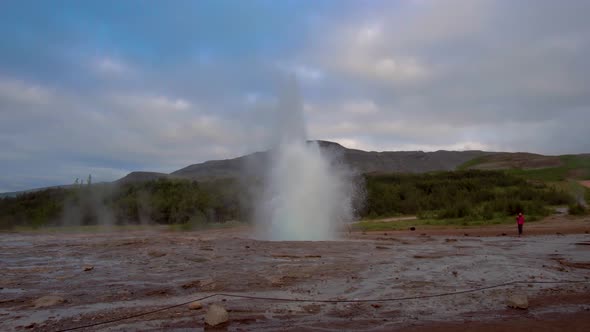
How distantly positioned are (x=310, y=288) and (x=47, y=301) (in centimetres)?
498

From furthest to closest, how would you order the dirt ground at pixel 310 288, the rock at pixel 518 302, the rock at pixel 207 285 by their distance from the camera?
the rock at pixel 207 285
the rock at pixel 518 302
the dirt ground at pixel 310 288

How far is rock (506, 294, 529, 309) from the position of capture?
26.1 ft

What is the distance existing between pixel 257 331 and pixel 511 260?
9.77 m

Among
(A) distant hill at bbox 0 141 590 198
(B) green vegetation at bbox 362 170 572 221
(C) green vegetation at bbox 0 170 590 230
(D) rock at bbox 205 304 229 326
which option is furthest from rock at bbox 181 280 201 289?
(A) distant hill at bbox 0 141 590 198

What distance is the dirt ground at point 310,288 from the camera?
7.27 metres

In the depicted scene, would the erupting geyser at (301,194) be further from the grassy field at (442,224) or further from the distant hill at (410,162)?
the distant hill at (410,162)

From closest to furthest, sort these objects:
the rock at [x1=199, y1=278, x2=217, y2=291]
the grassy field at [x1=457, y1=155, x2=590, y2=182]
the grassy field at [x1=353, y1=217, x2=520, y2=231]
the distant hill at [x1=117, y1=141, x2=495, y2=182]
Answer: the rock at [x1=199, y1=278, x2=217, y2=291]
the grassy field at [x1=353, y1=217, x2=520, y2=231]
the grassy field at [x1=457, y1=155, x2=590, y2=182]
the distant hill at [x1=117, y1=141, x2=495, y2=182]

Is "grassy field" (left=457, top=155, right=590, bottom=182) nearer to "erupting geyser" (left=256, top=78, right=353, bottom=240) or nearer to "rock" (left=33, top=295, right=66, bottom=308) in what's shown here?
"erupting geyser" (left=256, top=78, right=353, bottom=240)

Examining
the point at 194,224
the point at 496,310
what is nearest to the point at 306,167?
the point at 496,310

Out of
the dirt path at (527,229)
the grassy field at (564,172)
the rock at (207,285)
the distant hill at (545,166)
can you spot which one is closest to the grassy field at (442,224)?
the dirt path at (527,229)

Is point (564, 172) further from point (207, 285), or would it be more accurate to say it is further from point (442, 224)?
point (207, 285)

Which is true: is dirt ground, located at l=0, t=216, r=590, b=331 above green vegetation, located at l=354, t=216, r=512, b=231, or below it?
above

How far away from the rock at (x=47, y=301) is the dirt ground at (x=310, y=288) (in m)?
0.05

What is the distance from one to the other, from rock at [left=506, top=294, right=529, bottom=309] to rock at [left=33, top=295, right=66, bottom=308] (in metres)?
8.00
